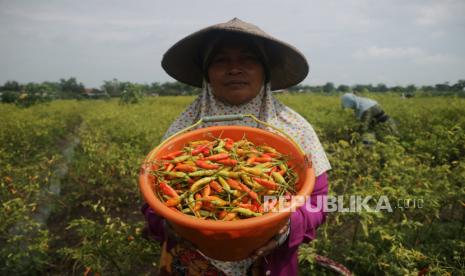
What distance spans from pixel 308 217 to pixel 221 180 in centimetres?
A: 52

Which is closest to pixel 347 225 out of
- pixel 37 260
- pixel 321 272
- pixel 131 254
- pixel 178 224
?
pixel 321 272

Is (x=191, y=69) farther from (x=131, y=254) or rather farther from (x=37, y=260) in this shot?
(x=37, y=260)

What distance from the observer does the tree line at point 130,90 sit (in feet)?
60.6

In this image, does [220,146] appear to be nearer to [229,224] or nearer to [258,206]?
[258,206]

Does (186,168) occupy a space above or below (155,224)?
above

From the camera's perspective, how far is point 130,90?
2248cm

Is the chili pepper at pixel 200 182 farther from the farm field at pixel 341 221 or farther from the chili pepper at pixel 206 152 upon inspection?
the farm field at pixel 341 221

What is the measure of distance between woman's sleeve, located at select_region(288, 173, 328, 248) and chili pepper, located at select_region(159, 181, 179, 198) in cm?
56

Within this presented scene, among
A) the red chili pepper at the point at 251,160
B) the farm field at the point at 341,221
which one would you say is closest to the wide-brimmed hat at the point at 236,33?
the red chili pepper at the point at 251,160

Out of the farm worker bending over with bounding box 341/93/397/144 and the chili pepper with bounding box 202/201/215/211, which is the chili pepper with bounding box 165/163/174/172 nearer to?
the chili pepper with bounding box 202/201/215/211

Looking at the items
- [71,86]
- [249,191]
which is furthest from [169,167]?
[71,86]

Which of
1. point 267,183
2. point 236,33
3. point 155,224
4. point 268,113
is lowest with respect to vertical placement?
point 155,224

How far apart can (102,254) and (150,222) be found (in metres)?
1.06

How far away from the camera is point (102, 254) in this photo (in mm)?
2303
